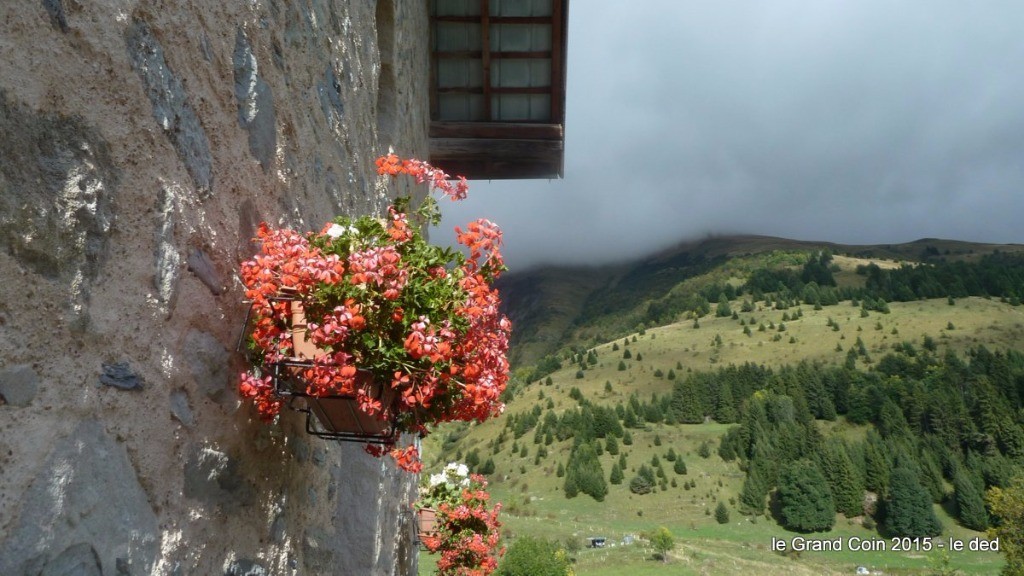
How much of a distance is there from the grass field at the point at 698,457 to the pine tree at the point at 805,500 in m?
1.60

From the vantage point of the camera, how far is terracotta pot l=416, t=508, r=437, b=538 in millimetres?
5898

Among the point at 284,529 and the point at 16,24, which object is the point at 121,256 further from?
the point at 284,529

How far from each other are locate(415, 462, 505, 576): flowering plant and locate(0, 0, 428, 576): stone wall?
3.35 m

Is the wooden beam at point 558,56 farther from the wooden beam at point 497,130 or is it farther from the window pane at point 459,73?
the window pane at point 459,73

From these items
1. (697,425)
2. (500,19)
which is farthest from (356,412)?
(697,425)

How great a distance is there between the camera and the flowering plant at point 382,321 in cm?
181

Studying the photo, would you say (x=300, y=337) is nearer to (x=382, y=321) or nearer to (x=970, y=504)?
(x=382, y=321)

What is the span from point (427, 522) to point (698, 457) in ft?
281

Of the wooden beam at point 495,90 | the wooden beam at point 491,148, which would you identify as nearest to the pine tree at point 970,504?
the wooden beam at point 491,148

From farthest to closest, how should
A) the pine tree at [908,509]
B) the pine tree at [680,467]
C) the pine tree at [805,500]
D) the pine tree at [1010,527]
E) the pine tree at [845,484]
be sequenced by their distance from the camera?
the pine tree at [680,467] < the pine tree at [845,484] < the pine tree at [805,500] < the pine tree at [908,509] < the pine tree at [1010,527]

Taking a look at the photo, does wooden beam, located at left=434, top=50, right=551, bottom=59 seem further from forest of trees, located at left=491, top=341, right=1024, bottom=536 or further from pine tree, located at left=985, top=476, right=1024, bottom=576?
forest of trees, located at left=491, top=341, right=1024, bottom=536

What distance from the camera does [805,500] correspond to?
241ft

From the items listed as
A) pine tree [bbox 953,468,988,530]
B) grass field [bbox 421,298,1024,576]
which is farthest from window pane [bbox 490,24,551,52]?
pine tree [bbox 953,468,988,530]

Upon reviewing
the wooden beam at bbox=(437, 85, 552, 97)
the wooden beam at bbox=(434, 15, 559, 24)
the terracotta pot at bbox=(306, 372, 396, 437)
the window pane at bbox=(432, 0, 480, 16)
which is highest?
the window pane at bbox=(432, 0, 480, 16)
